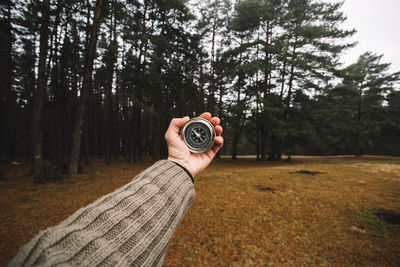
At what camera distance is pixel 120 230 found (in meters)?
0.85

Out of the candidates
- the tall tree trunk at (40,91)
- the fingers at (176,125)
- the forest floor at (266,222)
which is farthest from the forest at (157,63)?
the fingers at (176,125)

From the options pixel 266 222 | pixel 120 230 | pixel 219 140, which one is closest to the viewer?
pixel 120 230

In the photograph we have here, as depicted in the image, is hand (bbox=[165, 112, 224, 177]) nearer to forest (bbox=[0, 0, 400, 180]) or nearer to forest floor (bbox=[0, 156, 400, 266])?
forest floor (bbox=[0, 156, 400, 266])

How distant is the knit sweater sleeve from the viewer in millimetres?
581

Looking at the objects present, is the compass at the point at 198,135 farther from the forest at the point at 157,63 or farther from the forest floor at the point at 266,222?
the forest at the point at 157,63

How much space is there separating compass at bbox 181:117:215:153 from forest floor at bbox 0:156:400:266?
2.11 m

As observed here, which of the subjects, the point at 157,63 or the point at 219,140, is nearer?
the point at 219,140

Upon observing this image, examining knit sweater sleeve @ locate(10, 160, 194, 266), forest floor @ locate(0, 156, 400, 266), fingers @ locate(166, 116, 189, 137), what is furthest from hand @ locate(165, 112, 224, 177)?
forest floor @ locate(0, 156, 400, 266)

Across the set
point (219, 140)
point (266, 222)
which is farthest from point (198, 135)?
point (266, 222)

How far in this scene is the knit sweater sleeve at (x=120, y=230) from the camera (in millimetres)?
581

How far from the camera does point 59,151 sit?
961cm

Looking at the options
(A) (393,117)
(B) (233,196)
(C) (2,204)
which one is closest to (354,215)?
(B) (233,196)

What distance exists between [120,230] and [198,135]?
166 cm

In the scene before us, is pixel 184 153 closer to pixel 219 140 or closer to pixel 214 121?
pixel 219 140
